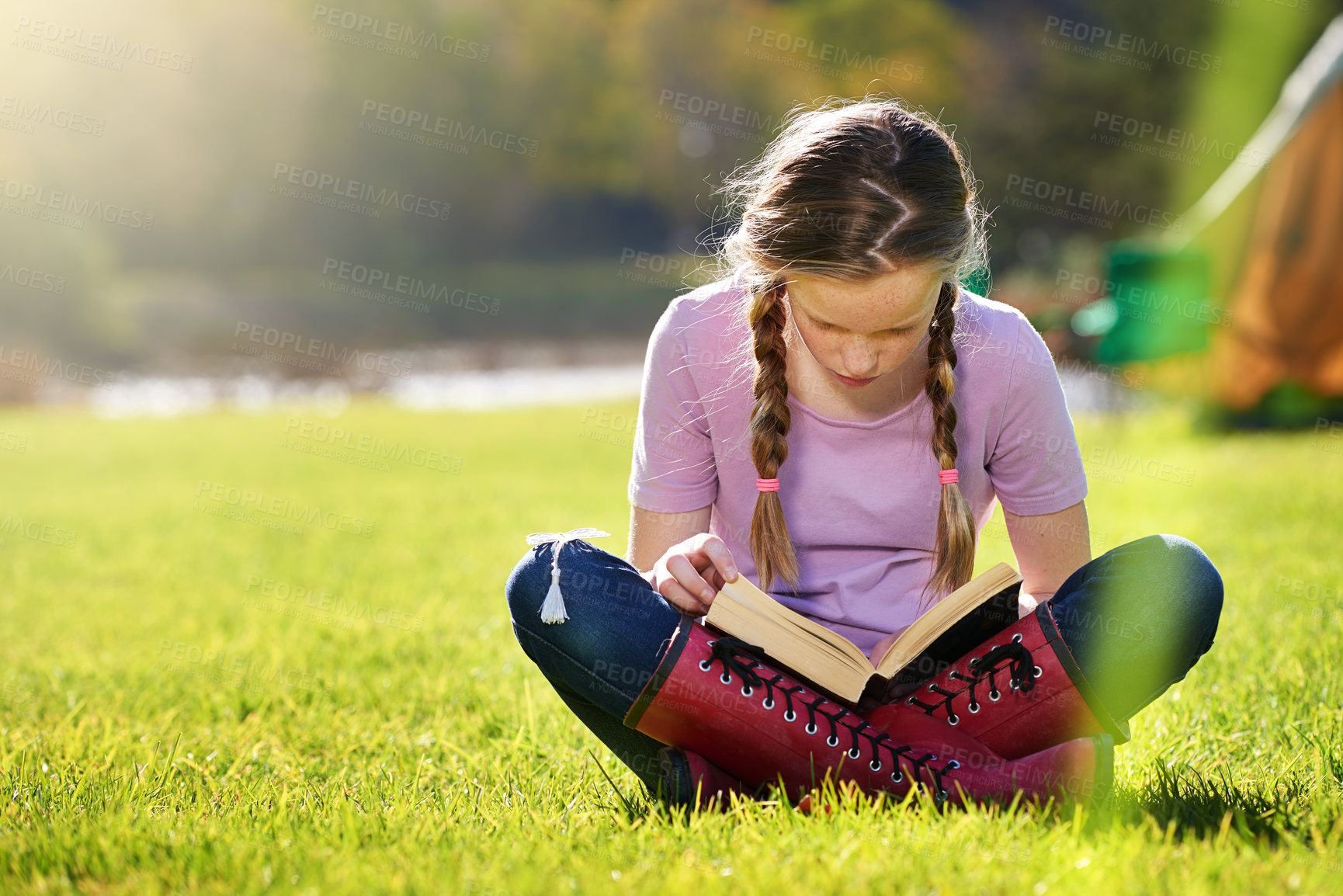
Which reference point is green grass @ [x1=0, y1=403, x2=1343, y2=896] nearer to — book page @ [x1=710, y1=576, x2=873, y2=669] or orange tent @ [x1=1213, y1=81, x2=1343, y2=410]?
book page @ [x1=710, y1=576, x2=873, y2=669]

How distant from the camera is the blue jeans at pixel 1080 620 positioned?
2162mm

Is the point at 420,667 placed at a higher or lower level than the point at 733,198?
lower

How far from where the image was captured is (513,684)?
3.40m

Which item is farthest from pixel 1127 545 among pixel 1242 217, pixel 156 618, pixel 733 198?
pixel 1242 217

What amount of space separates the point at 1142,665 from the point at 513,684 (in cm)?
186

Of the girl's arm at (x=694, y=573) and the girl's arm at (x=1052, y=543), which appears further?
the girl's arm at (x=1052, y=543)

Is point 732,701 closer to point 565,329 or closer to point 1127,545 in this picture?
point 1127,545

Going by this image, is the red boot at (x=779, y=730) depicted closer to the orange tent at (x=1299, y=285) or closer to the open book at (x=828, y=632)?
the open book at (x=828, y=632)

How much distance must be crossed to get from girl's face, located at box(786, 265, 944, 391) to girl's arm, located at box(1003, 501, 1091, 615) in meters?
0.52

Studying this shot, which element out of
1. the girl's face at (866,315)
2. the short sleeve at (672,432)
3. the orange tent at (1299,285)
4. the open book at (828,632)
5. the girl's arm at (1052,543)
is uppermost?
the orange tent at (1299,285)

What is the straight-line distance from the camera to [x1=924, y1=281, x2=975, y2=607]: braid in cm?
238

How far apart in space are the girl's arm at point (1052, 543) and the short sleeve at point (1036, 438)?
0.03 m

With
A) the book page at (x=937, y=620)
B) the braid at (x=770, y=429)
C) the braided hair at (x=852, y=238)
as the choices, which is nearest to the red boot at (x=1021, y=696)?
the book page at (x=937, y=620)

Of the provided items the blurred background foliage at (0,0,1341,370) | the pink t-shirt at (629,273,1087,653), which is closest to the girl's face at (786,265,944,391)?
the pink t-shirt at (629,273,1087,653)
